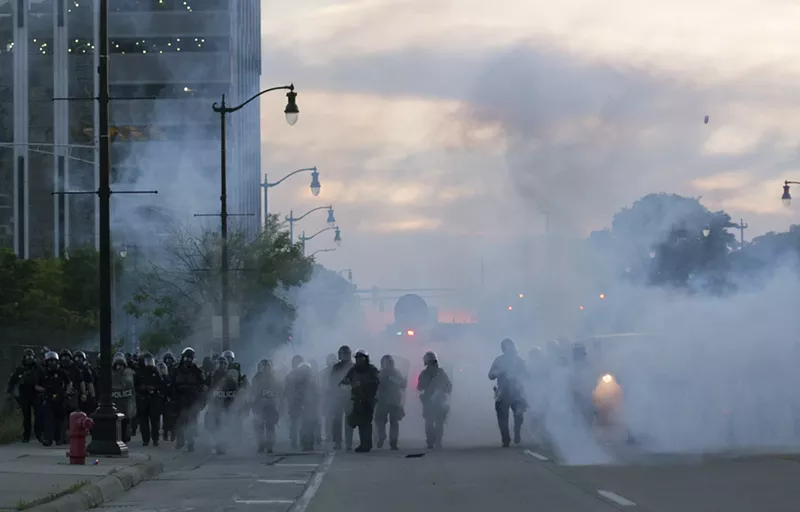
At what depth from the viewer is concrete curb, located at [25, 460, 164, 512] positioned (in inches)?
513

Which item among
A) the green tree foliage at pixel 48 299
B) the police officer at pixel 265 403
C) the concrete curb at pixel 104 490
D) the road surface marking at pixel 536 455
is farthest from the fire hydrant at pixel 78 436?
the green tree foliage at pixel 48 299

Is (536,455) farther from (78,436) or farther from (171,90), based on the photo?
(171,90)

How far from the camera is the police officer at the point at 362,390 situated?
2420cm

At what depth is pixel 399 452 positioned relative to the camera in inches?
917

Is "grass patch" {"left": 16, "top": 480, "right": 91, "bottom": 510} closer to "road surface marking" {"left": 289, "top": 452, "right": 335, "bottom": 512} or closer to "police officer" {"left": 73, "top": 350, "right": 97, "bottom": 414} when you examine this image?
"road surface marking" {"left": 289, "top": 452, "right": 335, "bottom": 512}

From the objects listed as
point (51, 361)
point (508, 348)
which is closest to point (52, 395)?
point (51, 361)

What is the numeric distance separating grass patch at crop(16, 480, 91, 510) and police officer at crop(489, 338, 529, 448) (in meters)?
10.8

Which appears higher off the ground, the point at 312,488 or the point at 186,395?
the point at 186,395

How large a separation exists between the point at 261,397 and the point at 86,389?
3.15 metres

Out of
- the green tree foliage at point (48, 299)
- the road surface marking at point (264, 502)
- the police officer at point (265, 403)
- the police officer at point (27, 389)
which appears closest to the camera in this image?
the road surface marking at point (264, 502)

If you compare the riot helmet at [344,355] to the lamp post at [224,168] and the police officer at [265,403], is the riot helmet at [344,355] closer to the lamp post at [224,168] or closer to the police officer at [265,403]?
the police officer at [265,403]

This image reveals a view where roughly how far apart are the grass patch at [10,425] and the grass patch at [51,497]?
932 centimetres

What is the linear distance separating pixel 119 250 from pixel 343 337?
1532 centimetres

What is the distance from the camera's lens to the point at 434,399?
24.8m
